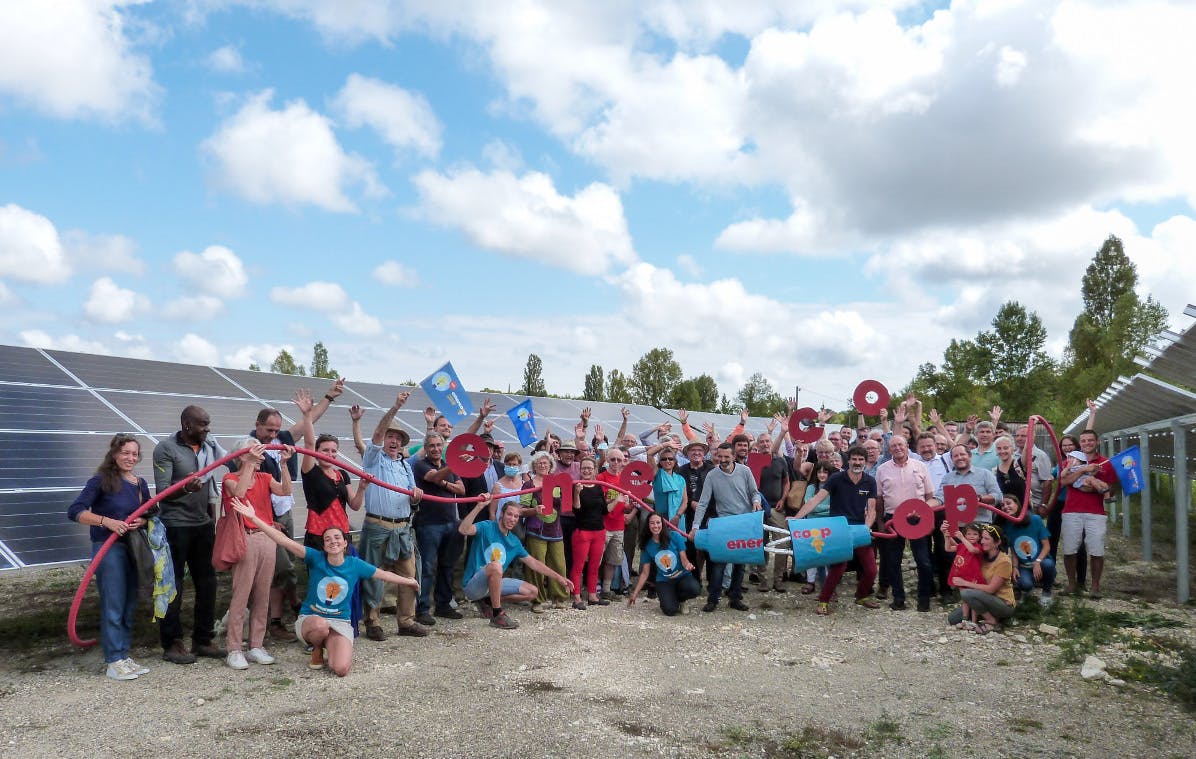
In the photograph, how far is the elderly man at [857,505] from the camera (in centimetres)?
935

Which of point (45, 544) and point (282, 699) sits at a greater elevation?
point (45, 544)

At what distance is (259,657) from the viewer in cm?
682

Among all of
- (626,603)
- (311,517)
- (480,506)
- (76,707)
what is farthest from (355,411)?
(626,603)

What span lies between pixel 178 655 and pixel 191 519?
1.18m

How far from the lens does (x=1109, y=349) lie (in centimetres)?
4600

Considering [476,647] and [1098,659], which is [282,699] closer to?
[476,647]

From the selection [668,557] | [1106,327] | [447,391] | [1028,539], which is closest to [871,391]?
[1028,539]

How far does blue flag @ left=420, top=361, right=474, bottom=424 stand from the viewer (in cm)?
1035

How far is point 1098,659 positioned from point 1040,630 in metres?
1.08

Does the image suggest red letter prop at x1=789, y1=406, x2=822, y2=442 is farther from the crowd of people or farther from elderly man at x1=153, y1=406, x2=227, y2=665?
elderly man at x1=153, y1=406, x2=227, y2=665

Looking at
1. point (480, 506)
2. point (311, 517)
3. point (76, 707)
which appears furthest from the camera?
point (480, 506)

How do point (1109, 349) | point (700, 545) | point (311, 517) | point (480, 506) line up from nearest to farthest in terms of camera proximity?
point (311, 517) → point (480, 506) → point (700, 545) → point (1109, 349)

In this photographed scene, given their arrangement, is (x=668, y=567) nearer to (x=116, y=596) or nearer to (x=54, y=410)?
(x=116, y=596)

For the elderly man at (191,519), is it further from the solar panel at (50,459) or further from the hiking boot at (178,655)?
the solar panel at (50,459)
